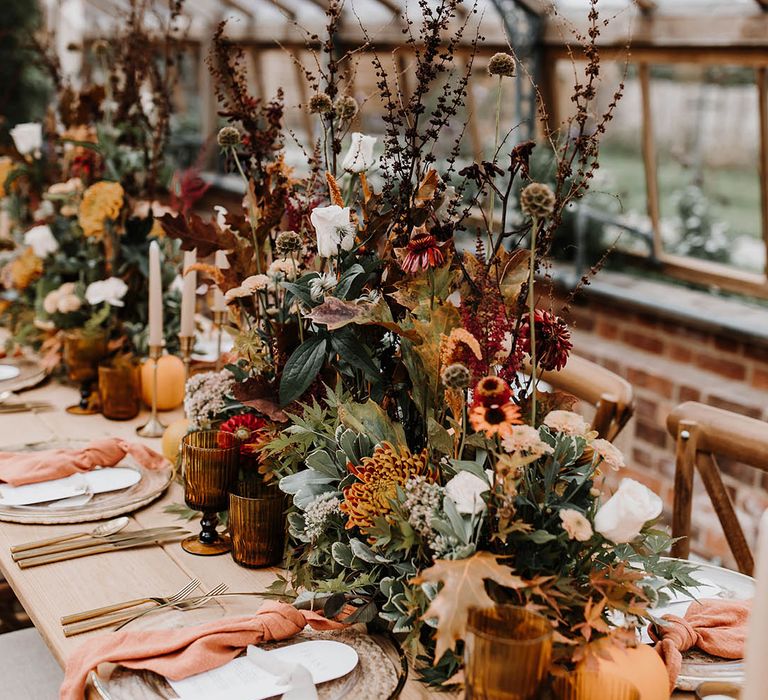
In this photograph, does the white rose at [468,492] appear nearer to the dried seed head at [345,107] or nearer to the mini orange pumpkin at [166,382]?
the dried seed head at [345,107]

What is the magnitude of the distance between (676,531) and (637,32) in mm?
2456

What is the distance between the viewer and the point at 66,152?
2.42 metres

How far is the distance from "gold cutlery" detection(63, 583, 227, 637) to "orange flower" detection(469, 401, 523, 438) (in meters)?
0.46

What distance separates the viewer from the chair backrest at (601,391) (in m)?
1.82

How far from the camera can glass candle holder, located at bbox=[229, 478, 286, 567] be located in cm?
130

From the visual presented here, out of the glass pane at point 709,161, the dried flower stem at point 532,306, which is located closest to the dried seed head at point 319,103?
the dried flower stem at point 532,306

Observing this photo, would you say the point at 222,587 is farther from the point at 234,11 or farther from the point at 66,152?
the point at 234,11

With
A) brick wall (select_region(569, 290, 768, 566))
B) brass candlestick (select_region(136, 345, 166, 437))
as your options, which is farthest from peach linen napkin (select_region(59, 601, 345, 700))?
brick wall (select_region(569, 290, 768, 566))

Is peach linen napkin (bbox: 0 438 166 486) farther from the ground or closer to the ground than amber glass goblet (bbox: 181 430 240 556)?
closer to the ground

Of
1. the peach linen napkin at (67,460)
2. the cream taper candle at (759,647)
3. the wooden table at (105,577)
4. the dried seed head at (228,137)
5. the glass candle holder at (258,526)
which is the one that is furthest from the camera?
the peach linen napkin at (67,460)

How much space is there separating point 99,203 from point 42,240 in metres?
0.21

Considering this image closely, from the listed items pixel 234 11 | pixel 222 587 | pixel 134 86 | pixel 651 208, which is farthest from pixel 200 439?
pixel 234 11

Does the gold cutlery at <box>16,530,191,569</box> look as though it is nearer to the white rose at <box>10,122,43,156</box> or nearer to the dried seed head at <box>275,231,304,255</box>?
the dried seed head at <box>275,231,304,255</box>

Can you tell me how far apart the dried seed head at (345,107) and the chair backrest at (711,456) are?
2.70 feet
